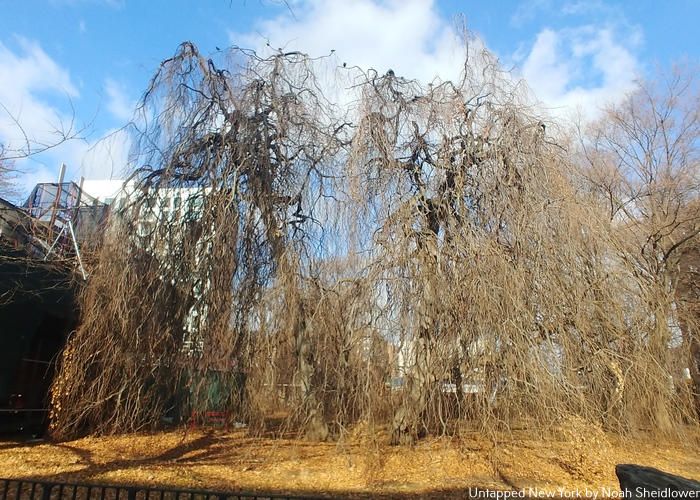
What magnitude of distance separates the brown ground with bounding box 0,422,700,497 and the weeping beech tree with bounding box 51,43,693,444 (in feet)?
1.18

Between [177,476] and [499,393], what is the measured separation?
180 inches

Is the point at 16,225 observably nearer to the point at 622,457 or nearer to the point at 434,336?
the point at 434,336

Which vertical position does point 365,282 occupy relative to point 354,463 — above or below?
above

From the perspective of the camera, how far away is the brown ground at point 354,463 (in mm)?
→ 6391

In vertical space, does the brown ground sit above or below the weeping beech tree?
below

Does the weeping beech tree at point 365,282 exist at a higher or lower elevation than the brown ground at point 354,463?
higher

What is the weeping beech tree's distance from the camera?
611 centimetres

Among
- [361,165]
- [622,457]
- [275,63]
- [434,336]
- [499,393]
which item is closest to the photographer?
[499,393]

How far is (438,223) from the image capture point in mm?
7234

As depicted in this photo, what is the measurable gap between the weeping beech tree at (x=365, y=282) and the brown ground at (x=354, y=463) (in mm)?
360

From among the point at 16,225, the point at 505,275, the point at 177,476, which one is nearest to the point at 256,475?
the point at 177,476

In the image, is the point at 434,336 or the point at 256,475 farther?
the point at 256,475

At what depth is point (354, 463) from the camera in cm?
725

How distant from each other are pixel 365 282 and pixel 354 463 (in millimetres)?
2808
